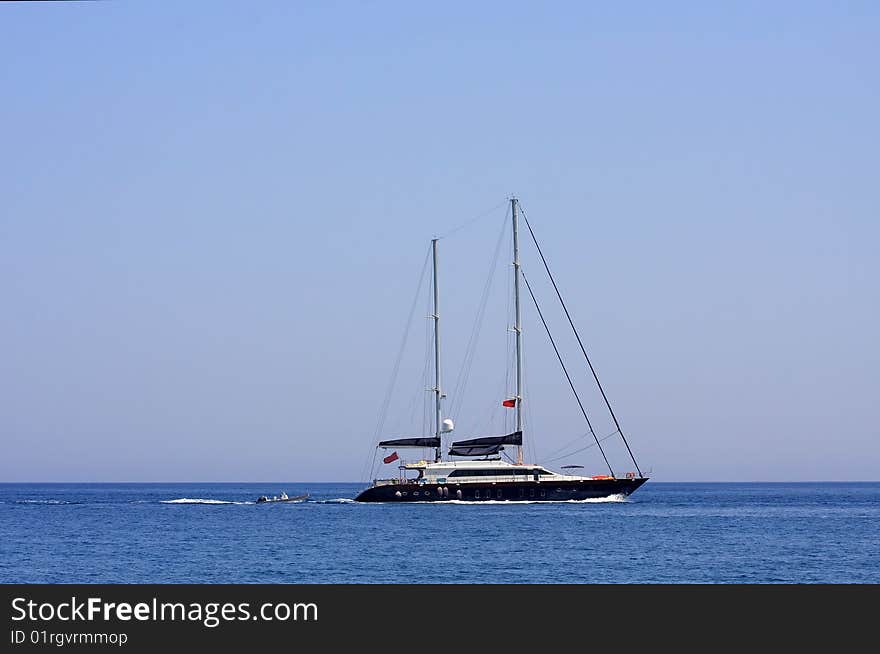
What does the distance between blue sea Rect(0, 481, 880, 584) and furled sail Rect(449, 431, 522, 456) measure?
209 inches

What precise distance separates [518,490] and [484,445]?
543cm

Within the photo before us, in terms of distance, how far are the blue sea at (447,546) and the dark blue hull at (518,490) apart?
43.7 inches

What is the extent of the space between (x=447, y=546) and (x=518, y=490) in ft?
118

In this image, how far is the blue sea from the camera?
5672 centimetres

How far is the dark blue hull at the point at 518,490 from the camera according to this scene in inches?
4099

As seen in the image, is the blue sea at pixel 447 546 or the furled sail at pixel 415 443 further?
the furled sail at pixel 415 443

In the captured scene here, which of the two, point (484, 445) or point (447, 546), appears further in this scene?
point (484, 445)

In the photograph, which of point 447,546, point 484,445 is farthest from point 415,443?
point 447,546

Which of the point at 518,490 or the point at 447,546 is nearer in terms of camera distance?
the point at 447,546

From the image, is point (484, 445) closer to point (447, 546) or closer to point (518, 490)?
point (518, 490)

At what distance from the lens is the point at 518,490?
104 meters

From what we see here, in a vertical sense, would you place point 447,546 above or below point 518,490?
below
